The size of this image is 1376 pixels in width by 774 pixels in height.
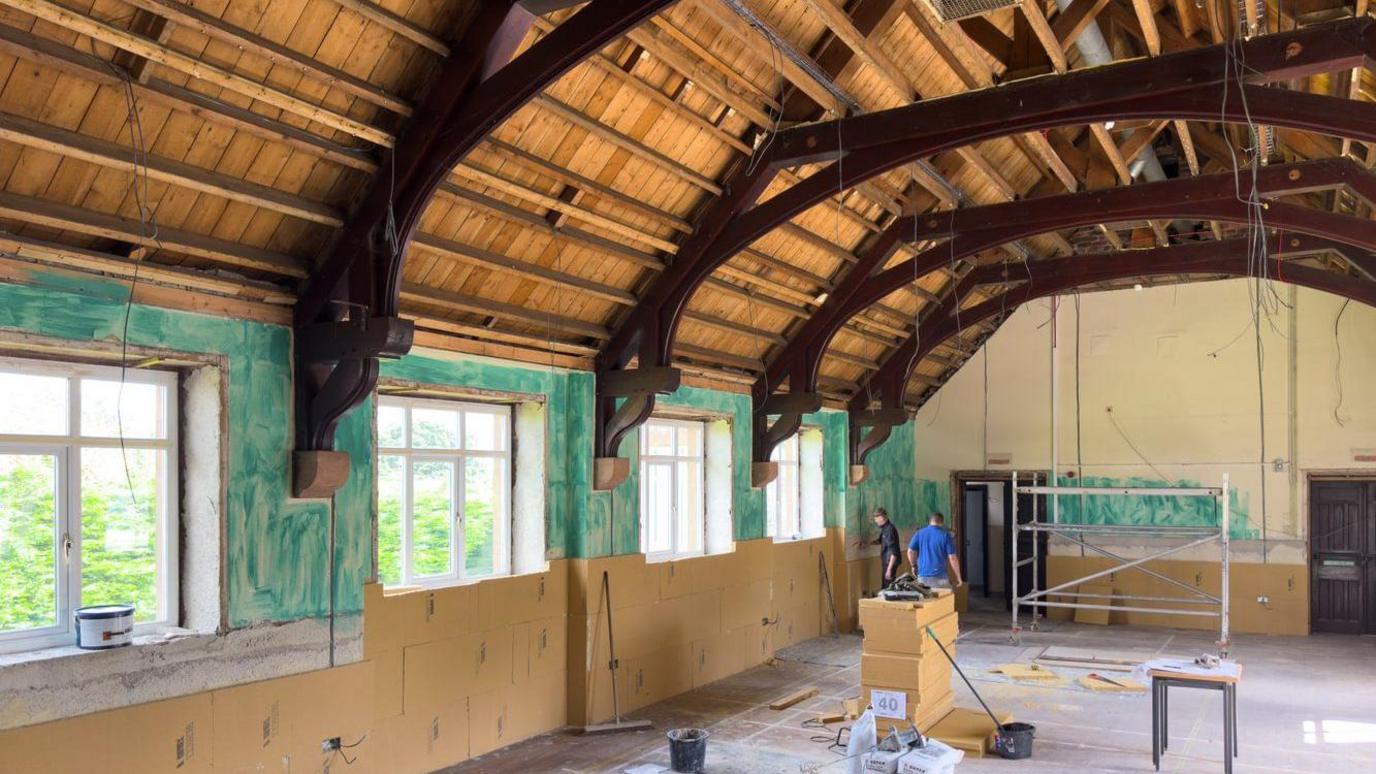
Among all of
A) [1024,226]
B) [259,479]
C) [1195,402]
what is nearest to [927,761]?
[259,479]

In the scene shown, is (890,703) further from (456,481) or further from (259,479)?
(259,479)

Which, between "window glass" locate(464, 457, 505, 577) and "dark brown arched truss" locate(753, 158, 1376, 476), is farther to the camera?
"dark brown arched truss" locate(753, 158, 1376, 476)

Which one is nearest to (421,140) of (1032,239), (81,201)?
(81,201)

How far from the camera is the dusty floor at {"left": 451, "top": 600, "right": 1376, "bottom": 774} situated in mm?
7852

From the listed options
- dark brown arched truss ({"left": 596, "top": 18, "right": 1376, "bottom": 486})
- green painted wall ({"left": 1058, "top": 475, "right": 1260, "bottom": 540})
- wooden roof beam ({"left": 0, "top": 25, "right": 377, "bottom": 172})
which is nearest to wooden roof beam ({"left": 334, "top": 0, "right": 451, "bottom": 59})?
wooden roof beam ({"left": 0, "top": 25, "right": 377, "bottom": 172})

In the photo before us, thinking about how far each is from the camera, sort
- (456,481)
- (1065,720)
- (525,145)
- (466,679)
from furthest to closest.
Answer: (1065,720) → (456,481) → (466,679) → (525,145)

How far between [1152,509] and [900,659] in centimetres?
834

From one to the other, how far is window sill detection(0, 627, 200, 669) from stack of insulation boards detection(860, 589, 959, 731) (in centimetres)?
488

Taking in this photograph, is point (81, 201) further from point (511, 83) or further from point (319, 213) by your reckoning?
point (511, 83)

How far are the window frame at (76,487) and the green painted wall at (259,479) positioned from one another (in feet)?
1.00

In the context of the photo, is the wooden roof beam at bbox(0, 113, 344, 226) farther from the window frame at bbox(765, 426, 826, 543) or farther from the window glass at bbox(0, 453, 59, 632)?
the window frame at bbox(765, 426, 826, 543)

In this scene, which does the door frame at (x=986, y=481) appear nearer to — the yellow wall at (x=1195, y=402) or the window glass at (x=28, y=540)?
the yellow wall at (x=1195, y=402)

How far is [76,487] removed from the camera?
546cm

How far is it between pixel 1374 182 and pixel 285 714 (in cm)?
883
